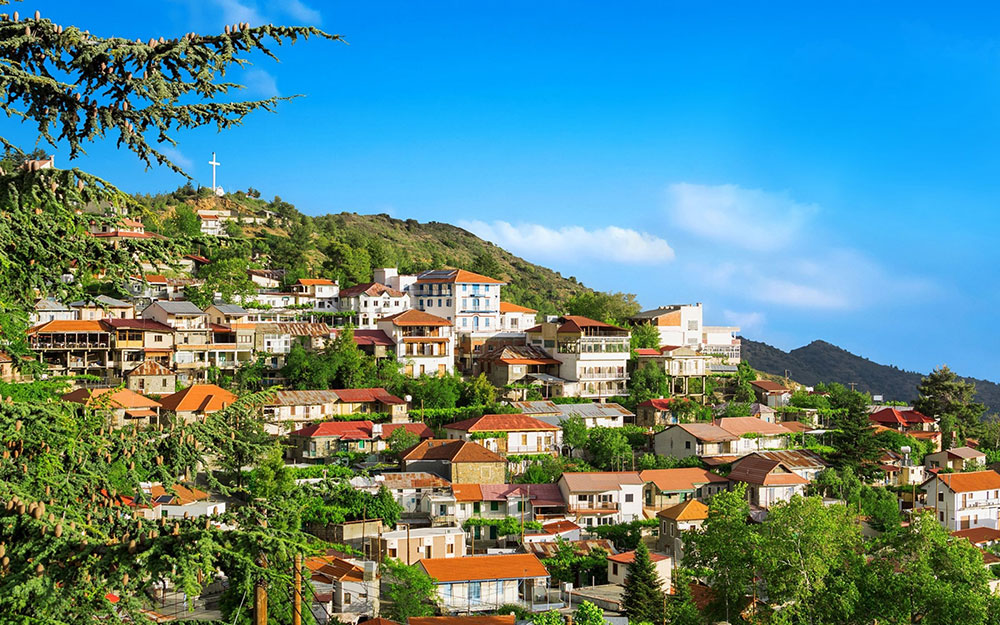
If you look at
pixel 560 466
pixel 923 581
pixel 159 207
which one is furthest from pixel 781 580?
pixel 159 207

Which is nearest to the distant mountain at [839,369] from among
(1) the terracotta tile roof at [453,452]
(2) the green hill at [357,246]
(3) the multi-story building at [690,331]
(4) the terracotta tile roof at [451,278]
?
(2) the green hill at [357,246]

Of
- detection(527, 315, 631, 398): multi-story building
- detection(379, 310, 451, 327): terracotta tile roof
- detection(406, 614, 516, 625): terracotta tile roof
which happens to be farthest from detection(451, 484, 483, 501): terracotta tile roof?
detection(527, 315, 631, 398): multi-story building

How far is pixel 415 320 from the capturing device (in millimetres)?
52062

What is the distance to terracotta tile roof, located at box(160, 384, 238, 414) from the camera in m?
39.6

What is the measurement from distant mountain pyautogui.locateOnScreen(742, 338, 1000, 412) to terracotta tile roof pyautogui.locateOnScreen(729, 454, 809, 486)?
269 feet

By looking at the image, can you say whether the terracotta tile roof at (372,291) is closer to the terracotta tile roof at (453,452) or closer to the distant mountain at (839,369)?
the terracotta tile roof at (453,452)

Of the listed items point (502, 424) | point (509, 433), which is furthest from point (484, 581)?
point (502, 424)

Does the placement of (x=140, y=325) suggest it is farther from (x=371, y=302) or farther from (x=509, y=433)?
(x=509, y=433)

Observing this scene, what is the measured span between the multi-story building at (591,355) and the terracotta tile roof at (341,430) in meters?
14.3

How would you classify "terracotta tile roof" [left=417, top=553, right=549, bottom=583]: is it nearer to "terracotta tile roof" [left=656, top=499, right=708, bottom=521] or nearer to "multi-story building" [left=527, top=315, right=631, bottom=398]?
"terracotta tile roof" [left=656, top=499, right=708, bottom=521]

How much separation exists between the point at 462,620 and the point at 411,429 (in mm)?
19038

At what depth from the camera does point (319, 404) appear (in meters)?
44.4

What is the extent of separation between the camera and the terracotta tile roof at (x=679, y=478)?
41.7 m

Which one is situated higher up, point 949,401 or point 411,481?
point 949,401
